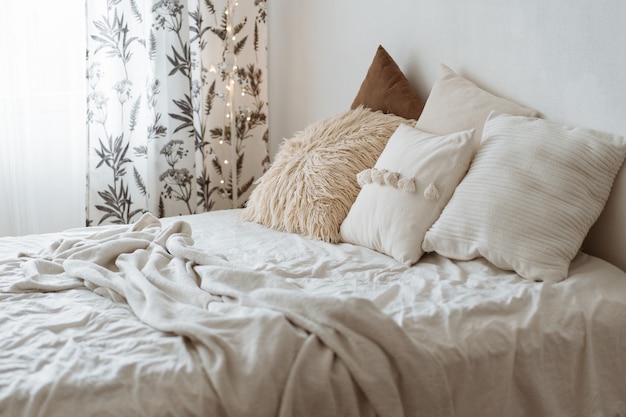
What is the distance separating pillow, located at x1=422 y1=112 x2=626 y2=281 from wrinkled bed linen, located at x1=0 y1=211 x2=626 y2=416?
0.06 metres

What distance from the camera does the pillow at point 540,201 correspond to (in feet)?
5.88

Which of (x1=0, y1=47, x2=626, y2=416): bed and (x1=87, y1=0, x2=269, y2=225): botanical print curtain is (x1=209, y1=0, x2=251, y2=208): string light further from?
(x1=0, y1=47, x2=626, y2=416): bed

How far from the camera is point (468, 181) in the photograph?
77.7 inches

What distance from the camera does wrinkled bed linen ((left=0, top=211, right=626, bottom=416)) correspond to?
125 cm

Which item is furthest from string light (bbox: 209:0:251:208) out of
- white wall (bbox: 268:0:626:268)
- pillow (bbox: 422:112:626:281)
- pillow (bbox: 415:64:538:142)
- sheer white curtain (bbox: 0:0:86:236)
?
pillow (bbox: 422:112:626:281)

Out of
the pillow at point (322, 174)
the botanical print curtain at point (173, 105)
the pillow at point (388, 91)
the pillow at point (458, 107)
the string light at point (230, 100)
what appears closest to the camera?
the pillow at point (458, 107)

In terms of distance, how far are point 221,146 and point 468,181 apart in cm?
177

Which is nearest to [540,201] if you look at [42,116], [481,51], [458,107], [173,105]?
[458,107]

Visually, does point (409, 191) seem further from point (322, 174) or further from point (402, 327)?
point (402, 327)

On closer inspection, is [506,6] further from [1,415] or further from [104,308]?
[1,415]

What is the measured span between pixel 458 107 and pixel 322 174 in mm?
502

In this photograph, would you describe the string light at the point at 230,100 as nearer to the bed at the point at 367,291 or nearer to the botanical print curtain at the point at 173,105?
the botanical print curtain at the point at 173,105

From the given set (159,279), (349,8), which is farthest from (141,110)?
(159,279)

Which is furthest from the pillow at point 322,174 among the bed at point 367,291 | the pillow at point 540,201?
the pillow at point 540,201
